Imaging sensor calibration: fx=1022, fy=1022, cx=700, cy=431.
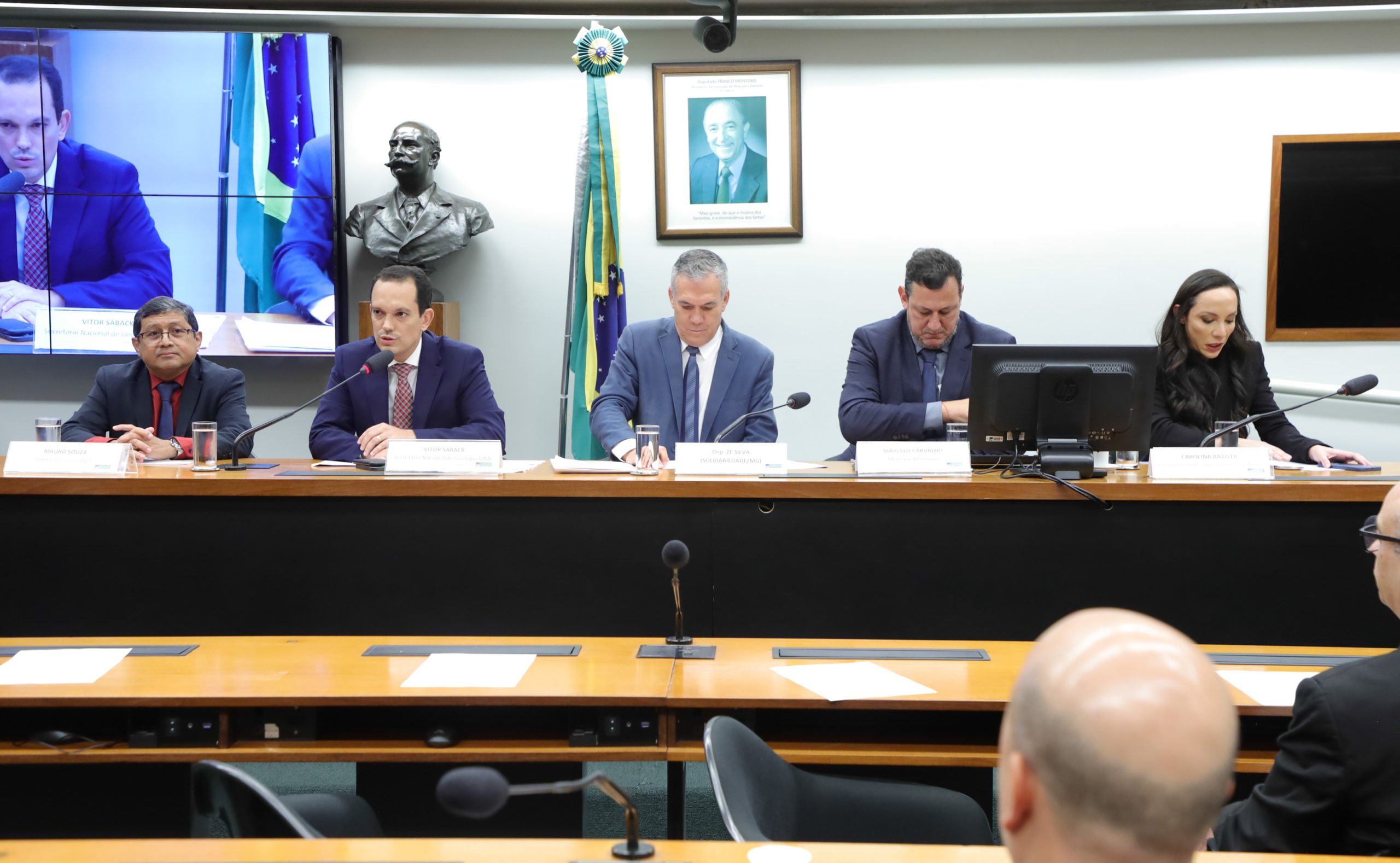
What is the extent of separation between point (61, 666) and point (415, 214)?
2.78m

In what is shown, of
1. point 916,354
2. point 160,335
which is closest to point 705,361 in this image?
point 916,354

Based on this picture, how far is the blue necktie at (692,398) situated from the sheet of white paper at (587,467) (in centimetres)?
66

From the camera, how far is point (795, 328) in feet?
15.6

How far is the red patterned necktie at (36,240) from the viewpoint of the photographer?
437cm

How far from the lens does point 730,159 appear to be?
459 cm

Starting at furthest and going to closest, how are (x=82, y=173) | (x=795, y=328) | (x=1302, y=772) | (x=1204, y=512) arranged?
(x=795, y=328), (x=82, y=173), (x=1204, y=512), (x=1302, y=772)

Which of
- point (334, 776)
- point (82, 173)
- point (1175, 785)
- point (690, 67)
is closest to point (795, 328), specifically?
point (690, 67)

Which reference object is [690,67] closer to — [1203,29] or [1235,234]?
[1203,29]

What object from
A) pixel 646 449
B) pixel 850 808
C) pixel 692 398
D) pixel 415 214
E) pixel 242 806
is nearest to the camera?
pixel 242 806

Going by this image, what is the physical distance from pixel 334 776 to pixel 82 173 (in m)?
3.05

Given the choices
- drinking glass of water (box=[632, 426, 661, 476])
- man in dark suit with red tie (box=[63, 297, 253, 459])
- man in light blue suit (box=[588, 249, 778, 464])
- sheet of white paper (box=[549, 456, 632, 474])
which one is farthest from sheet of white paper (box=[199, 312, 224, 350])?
drinking glass of water (box=[632, 426, 661, 476])

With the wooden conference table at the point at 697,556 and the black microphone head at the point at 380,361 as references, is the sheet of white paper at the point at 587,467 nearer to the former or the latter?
the wooden conference table at the point at 697,556

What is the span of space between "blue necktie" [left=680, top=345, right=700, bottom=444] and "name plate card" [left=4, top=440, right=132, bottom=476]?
171 centimetres

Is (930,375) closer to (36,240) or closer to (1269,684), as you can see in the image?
(1269,684)
